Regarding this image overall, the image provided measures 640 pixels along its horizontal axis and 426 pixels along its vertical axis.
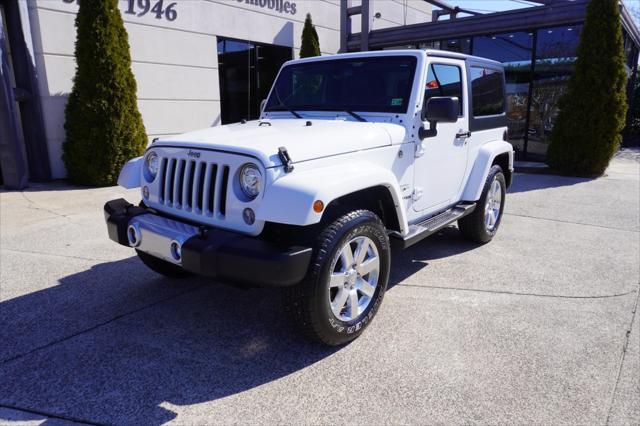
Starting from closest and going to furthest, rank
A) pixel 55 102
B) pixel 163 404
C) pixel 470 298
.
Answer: pixel 163 404, pixel 470 298, pixel 55 102

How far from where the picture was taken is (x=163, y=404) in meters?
2.41

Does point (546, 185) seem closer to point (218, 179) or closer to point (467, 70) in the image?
point (467, 70)

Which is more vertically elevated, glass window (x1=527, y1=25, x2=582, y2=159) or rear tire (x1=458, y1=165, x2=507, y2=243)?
glass window (x1=527, y1=25, x2=582, y2=159)

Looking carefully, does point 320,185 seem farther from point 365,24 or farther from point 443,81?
point 365,24

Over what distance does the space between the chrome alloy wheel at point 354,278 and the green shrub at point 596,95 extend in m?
8.18

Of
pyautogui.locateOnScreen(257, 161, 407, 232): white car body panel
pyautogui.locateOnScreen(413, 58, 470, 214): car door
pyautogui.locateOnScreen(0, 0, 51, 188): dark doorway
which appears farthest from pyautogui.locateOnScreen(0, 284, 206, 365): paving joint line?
pyautogui.locateOnScreen(0, 0, 51, 188): dark doorway

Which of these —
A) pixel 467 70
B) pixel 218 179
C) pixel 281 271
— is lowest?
pixel 281 271

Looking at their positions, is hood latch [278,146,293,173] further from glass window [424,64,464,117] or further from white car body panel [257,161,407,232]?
glass window [424,64,464,117]

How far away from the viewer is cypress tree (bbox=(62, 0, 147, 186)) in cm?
767

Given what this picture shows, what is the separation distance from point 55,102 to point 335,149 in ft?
23.6

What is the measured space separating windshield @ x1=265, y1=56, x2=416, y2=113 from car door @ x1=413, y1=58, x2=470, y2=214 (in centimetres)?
24

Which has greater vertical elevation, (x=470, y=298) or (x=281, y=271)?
(x=281, y=271)

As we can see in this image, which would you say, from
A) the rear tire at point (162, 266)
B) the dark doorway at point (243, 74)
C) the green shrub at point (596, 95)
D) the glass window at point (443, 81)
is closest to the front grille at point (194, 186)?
the rear tire at point (162, 266)

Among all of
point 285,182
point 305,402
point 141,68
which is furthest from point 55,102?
point 305,402
